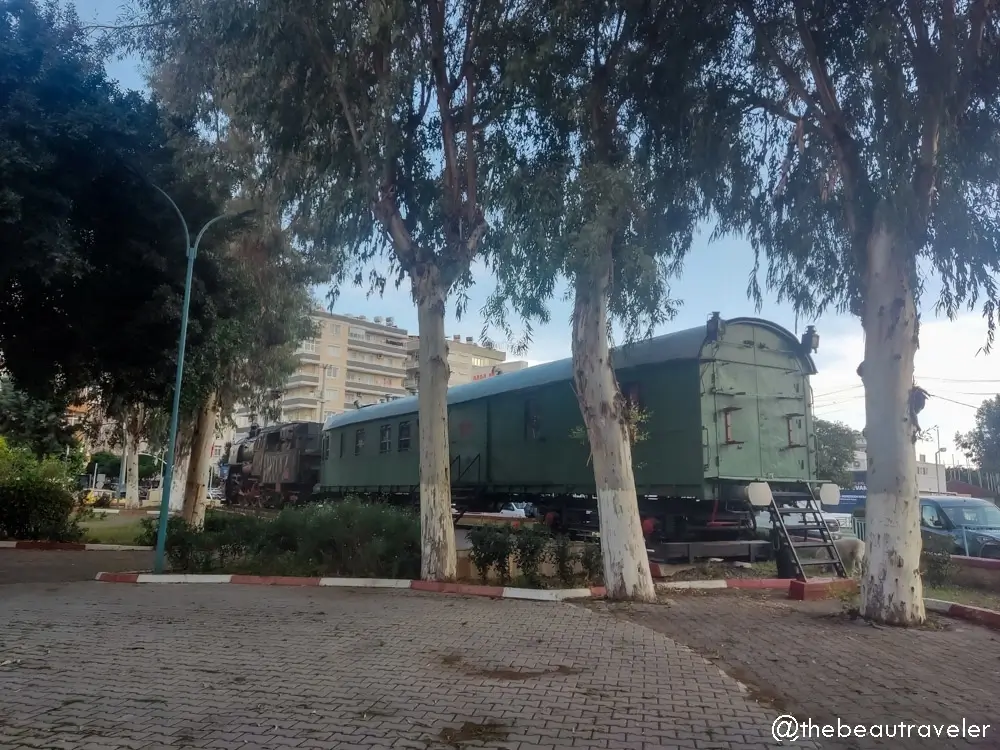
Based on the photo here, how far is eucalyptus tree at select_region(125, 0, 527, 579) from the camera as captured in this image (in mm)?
10086

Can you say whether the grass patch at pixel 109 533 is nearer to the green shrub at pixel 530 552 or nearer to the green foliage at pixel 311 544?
the green foliage at pixel 311 544

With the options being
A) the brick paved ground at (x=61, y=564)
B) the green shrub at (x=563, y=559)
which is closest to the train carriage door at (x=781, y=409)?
the green shrub at (x=563, y=559)

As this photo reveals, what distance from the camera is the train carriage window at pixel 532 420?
565 inches

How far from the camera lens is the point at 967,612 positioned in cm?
→ 817

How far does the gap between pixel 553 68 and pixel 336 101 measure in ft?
10.8

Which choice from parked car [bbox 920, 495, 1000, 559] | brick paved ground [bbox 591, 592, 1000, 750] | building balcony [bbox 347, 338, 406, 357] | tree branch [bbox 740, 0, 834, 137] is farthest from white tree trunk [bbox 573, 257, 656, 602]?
building balcony [bbox 347, 338, 406, 357]

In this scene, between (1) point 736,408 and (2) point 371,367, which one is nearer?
(1) point 736,408

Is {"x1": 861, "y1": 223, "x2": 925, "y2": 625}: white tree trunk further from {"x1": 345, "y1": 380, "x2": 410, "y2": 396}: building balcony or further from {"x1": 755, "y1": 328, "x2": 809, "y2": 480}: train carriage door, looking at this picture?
{"x1": 345, "y1": 380, "x2": 410, "y2": 396}: building balcony

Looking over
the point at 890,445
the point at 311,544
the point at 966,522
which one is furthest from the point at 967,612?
the point at 311,544

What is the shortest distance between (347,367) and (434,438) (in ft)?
237

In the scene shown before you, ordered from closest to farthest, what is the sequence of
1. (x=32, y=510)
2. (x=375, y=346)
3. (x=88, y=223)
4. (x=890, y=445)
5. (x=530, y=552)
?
(x=890, y=445) → (x=530, y=552) → (x=88, y=223) → (x=32, y=510) → (x=375, y=346)

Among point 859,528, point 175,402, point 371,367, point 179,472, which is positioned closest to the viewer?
point 175,402

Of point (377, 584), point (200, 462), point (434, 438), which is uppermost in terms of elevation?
point (434, 438)

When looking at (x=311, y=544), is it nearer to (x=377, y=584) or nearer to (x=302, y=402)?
(x=377, y=584)
